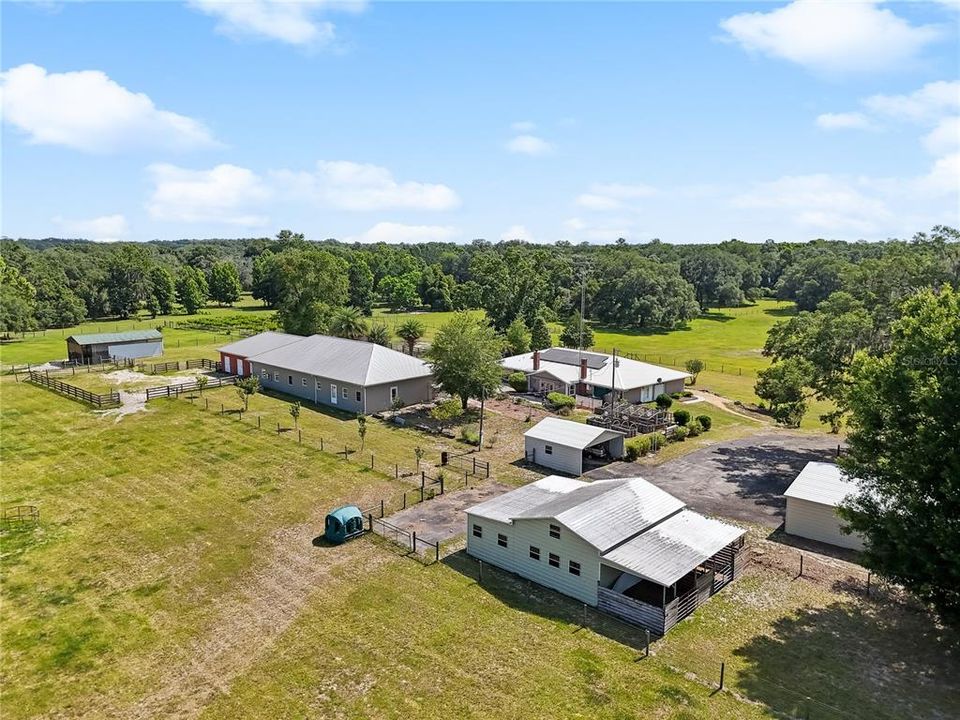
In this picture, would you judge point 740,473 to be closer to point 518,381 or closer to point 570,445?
point 570,445

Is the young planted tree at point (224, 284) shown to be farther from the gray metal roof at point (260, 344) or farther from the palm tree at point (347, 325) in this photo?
the gray metal roof at point (260, 344)

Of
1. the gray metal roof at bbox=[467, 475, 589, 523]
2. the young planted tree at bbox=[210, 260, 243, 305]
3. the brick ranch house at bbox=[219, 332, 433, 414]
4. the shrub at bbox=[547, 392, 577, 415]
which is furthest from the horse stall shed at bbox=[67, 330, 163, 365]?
the young planted tree at bbox=[210, 260, 243, 305]

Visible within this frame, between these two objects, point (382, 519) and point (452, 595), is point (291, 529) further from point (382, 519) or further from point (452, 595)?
point (452, 595)

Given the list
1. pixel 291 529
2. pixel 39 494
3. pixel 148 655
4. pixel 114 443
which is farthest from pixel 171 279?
pixel 148 655

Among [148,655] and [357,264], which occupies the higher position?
[357,264]

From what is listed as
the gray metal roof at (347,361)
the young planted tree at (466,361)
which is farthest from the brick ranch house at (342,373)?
the young planted tree at (466,361)

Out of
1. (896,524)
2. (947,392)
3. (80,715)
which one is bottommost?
(80,715)

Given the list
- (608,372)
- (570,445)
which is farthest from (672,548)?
(608,372)

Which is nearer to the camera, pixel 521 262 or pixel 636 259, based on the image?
pixel 521 262
